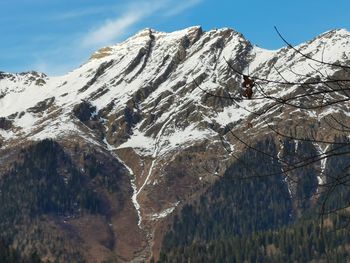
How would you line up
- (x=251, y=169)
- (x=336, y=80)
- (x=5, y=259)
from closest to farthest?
(x=336, y=80) → (x=251, y=169) → (x=5, y=259)

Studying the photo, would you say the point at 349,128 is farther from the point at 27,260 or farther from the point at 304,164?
the point at 27,260

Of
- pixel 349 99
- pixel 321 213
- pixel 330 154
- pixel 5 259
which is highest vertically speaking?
pixel 5 259

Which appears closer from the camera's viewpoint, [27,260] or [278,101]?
[278,101]

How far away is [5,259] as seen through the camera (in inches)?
6275

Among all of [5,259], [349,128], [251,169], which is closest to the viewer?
[349,128]

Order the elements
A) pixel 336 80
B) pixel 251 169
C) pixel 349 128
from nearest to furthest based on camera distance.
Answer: pixel 336 80
pixel 349 128
pixel 251 169

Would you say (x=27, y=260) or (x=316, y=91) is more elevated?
(x=27, y=260)

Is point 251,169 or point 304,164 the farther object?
point 251,169

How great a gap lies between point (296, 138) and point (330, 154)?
34 cm

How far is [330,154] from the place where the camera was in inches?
267

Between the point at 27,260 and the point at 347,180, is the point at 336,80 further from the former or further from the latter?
the point at 27,260

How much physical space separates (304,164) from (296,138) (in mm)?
275

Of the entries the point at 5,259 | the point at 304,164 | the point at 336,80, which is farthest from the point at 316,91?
the point at 5,259

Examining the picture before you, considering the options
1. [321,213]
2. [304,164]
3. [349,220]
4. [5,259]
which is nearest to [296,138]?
[304,164]
